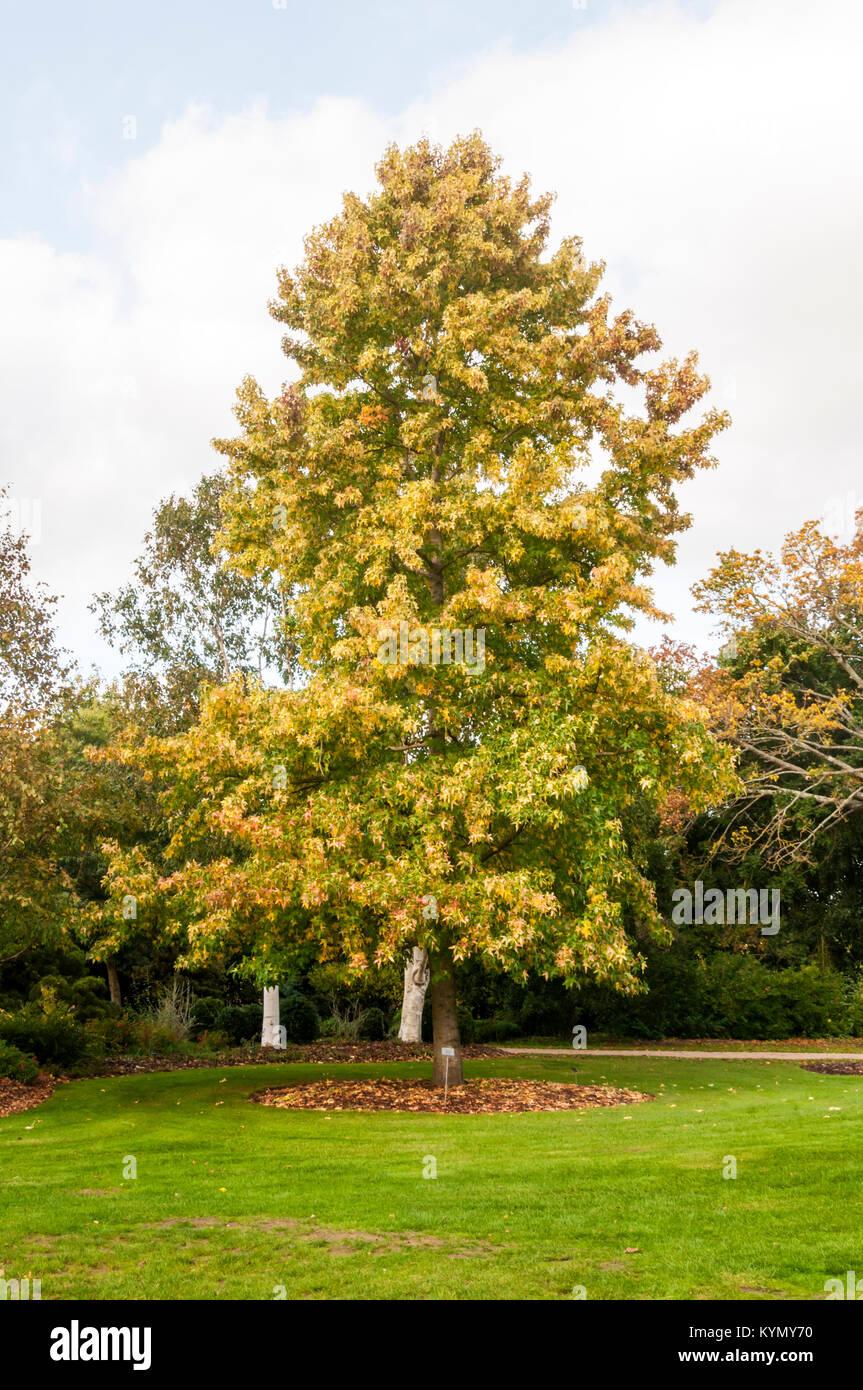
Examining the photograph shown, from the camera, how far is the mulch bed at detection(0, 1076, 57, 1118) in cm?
1409

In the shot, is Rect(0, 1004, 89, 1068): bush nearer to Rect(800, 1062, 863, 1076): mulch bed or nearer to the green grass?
the green grass

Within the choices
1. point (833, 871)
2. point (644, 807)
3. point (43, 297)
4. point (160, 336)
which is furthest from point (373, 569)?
point (833, 871)

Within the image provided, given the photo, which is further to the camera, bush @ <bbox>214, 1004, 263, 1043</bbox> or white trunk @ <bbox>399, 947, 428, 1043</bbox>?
bush @ <bbox>214, 1004, 263, 1043</bbox>

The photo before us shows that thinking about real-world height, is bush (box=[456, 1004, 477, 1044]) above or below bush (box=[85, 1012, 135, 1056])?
below

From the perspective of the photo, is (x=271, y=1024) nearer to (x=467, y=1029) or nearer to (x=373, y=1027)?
(x=373, y=1027)

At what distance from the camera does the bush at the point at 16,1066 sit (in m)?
16.0

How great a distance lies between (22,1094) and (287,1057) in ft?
21.6

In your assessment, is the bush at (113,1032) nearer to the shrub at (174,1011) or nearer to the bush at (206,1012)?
the shrub at (174,1011)

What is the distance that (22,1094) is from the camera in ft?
50.2

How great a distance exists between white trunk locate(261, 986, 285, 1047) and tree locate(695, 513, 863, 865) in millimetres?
11247

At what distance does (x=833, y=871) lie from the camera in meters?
29.0

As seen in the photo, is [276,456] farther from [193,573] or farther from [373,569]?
[193,573]

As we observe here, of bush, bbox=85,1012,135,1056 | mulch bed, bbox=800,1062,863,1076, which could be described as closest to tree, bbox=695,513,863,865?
mulch bed, bbox=800,1062,863,1076
